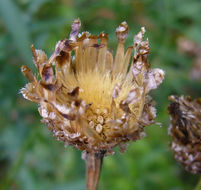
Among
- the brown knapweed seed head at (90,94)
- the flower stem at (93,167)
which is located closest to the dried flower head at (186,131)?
the brown knapweed seed head at (90,94)

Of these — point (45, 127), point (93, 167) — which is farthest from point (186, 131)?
point (45, 127)

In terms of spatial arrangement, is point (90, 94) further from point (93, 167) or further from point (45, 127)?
point (45, 127)

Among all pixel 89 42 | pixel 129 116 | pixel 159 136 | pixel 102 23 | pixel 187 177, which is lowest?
pixel 187 177

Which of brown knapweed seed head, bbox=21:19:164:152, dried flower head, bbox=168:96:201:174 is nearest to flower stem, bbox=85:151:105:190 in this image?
brown knapweed seed head, bbox=21:19:164:152

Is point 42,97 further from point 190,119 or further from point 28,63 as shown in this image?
point 28,63

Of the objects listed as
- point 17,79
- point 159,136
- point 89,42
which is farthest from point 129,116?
point 159,136

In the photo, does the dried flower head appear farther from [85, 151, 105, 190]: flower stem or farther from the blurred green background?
the blurred green background
